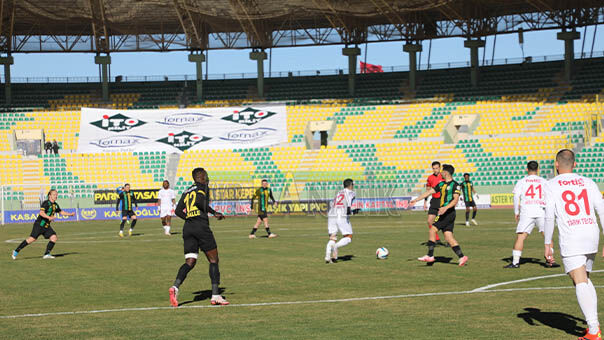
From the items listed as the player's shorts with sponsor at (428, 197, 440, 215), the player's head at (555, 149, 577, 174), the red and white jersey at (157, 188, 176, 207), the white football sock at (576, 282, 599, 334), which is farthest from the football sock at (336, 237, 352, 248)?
the red and white jersey at (157, 188, 176, 207)

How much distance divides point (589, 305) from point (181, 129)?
172ft

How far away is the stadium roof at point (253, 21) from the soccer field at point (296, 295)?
3663cm

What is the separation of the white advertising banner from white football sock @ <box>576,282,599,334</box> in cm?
4987

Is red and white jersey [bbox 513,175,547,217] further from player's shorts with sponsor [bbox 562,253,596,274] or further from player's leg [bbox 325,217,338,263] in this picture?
player's shorts with sponsor [bbox 562,253,596,274]

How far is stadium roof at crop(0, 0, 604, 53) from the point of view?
5731 cm

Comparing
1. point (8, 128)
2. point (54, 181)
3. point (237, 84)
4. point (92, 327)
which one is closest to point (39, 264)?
point (92, 327)

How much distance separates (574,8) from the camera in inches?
2264

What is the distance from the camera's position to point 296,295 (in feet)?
44.1

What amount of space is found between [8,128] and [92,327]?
52.8 m

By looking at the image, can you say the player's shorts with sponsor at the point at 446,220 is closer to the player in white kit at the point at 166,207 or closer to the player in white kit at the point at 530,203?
the player in white kit at the point at 530,203

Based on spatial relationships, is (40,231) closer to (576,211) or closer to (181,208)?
(181,208)

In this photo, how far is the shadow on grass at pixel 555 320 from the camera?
976 centimetres

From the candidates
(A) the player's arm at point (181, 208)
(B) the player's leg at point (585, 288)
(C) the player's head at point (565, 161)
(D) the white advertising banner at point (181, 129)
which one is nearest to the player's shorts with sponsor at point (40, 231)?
(A) the player's arm at point (181, 208)

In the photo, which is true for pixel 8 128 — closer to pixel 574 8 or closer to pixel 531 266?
pixel 574 8
